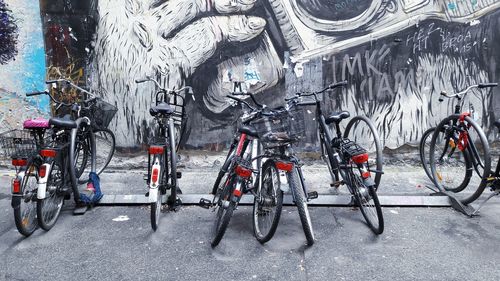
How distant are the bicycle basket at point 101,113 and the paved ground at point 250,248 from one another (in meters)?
1.08

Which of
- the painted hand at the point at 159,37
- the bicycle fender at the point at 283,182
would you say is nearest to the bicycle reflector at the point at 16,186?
the bicycle fender at the point at 283,182

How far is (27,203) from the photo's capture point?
4020 millimetres

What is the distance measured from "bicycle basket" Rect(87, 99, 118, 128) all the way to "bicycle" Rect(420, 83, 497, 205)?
3.93 meters

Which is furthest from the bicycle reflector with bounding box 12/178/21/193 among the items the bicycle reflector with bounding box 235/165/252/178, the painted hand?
the painted hand

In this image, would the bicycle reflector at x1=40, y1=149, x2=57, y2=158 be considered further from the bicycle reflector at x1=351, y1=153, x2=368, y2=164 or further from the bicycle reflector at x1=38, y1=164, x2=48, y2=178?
the bicycle reflector at x1=351, y1=153, x2=368, y2=164

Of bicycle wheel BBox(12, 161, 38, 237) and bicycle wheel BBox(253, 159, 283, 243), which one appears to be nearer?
bicycle wheel BBox(253, 159, 283, 243)

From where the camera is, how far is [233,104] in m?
5.94

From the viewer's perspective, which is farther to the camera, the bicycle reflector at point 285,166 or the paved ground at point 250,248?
the bicycle reflector at point 285,166

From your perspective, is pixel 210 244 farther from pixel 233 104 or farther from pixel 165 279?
pixel 233 104

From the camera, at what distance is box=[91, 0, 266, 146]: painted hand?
5.73 metres

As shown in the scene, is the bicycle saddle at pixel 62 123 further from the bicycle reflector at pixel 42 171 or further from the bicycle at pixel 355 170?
the bicycle at pixel 355 170

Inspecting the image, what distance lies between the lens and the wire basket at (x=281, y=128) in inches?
143

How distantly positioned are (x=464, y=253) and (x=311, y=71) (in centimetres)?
313

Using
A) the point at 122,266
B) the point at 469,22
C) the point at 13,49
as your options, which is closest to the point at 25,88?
the point at 13,49
